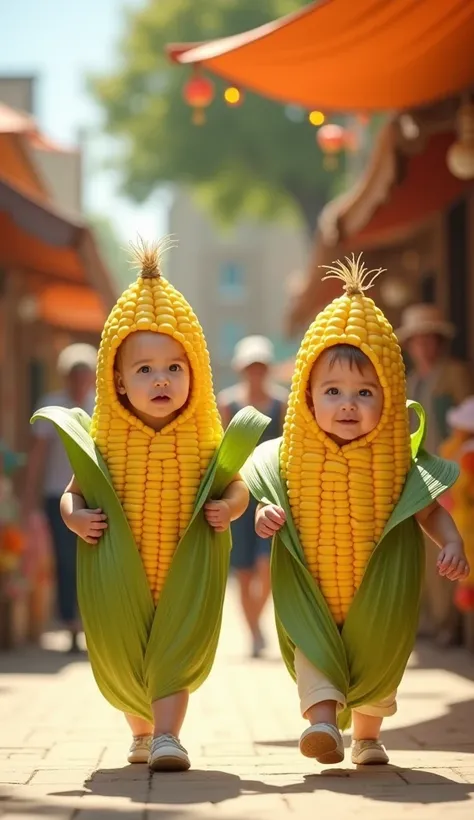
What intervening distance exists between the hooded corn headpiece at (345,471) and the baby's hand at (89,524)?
63 centimetres

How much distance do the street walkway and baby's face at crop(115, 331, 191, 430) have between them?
1.18 metres

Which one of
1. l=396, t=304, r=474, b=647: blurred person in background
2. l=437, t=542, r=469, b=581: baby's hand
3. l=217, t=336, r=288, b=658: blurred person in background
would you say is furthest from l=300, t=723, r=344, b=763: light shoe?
l=217, t=336, r=288, b=658: blurred person in background

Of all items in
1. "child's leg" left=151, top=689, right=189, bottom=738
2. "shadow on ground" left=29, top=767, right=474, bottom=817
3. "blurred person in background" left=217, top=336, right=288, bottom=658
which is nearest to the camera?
"shadow on ground" left=29, top=767, right=474, bottom=817

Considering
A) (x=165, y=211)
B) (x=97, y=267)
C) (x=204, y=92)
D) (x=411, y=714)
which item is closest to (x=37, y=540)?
(x=97, y=267)

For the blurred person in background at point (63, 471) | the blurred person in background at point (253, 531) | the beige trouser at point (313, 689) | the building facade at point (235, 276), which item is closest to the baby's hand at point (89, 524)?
the beige trouser at point (313, 689)

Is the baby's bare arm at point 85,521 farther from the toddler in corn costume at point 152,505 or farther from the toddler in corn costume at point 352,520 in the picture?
the toddler in corn costume at point 352,520

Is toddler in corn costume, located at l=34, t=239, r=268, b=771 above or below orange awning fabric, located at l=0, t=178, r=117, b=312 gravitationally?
below

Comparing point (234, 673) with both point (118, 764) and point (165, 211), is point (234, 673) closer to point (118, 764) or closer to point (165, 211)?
point (118, 764)

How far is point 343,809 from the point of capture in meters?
4.24

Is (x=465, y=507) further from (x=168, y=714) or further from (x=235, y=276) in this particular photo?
(x=235, y=276)

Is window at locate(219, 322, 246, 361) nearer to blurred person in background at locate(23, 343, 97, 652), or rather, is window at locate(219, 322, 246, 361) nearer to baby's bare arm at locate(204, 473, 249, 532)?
blurred person in background at locate(23, 343, 97, 652)

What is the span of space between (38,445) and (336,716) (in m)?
5.75

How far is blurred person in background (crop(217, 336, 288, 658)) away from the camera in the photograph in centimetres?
994

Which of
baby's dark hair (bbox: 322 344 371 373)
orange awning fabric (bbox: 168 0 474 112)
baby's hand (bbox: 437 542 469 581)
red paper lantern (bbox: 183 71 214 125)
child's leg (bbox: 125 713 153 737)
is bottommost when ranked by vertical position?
child's leg (bbox: 125 713 153 737)
